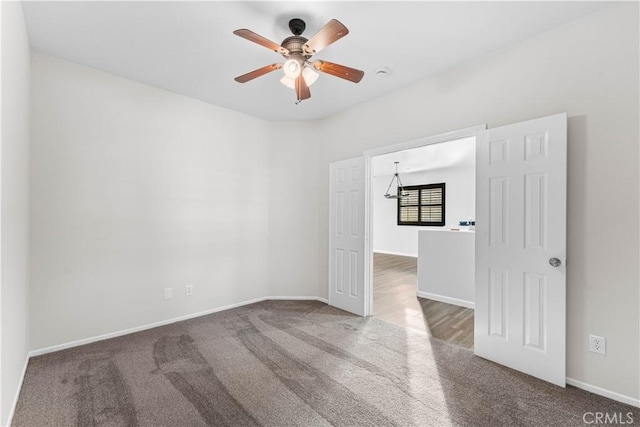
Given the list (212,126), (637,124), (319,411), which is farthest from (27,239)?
(637,124)

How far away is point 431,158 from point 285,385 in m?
6.21

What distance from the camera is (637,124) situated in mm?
1957

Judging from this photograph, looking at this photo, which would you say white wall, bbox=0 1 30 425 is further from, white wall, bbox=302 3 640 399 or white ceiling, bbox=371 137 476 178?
white ceiling, bbox=371 137 476 178

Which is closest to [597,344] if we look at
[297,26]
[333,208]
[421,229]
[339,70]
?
[339,70]

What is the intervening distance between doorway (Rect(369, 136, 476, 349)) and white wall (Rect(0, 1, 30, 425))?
3220mm

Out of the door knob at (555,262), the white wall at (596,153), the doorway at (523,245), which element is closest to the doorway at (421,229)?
the doorway at (523,245)

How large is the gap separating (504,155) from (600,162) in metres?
0.61

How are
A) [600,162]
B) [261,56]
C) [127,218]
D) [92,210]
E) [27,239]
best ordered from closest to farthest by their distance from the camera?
1. [600,162]
2. [27,239]
3. [261,56]
4. [92,210]
5. [127,218]

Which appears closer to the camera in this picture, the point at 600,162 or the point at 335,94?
the point at 600,162

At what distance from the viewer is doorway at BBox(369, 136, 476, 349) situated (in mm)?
3639

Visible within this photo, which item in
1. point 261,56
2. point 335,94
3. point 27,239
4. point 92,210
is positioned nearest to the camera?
point 27,239

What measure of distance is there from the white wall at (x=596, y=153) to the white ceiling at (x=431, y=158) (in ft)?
9.05

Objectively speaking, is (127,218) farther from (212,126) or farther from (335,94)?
(335,94)
